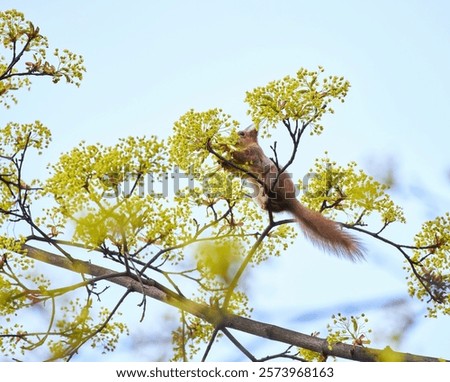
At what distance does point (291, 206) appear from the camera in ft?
12.1

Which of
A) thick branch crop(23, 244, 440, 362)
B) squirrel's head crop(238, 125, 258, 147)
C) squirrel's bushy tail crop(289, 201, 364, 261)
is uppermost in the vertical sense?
squirrel's head crop(238, 125, 258, 147)

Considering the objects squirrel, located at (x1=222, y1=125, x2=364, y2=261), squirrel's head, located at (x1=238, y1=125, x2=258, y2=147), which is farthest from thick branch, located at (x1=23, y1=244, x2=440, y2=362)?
squirrel's head, located at (x1=238, y1=125, x2=258, y2=147)

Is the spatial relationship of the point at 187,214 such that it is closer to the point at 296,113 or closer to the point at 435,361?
the point at 296,113

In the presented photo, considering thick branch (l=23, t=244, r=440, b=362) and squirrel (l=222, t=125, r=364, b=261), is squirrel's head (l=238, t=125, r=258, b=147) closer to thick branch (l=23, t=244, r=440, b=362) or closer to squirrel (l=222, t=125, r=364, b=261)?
squirrel (l=222, t=125, r=364, b=261)

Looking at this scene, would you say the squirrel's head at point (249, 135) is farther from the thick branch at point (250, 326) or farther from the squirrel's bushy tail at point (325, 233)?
the thick branch at point (250, 326)

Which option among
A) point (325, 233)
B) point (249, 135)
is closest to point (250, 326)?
point (325, 233)

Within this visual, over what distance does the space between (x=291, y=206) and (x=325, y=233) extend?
225 millimetres

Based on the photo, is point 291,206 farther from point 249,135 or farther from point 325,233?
point 249,135

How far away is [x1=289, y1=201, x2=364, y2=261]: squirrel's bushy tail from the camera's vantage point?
360cm

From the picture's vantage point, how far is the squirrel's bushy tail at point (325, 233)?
3.60 m

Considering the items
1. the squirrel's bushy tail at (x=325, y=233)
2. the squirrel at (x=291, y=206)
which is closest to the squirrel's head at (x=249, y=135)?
the squirrel at (x=291, y=206)

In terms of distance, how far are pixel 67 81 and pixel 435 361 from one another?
2.30 metres

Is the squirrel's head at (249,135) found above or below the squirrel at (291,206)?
above
